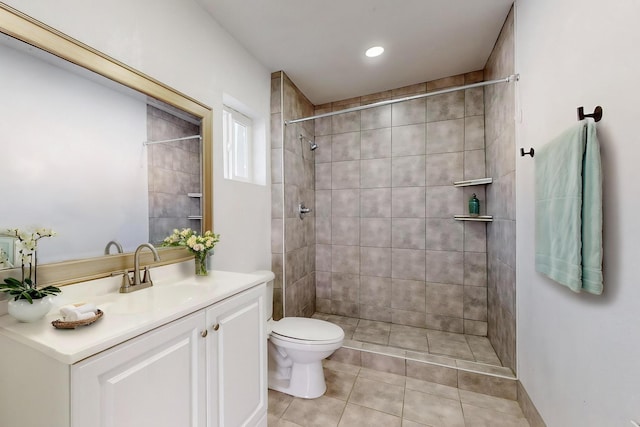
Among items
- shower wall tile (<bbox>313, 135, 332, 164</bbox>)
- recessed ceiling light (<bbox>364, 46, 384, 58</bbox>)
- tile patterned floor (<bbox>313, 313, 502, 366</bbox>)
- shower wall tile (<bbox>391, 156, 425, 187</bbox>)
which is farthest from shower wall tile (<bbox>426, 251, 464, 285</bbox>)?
recessed ceiling light (<bbox>364, 46, 384, 58</bbox>)

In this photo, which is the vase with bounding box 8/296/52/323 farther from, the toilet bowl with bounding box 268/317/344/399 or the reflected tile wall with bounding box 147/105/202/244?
the toilet bowl with bounding box 268/317/344/399

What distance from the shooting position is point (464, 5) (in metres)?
1.64

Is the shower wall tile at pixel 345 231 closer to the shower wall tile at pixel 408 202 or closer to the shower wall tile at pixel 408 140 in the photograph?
the shower wall tile at pixel 408 202

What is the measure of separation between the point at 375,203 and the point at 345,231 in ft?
1.49

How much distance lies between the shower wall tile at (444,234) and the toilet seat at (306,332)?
1.34m

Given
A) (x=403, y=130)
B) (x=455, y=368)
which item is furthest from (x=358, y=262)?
(x=403, y=130)

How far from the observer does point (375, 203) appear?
9.22ft

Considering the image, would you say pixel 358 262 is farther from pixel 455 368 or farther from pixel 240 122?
pixel 240 122

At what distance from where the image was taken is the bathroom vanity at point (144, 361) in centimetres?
69

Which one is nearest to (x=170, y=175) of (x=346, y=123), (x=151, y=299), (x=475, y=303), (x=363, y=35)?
(x=151, y=299)

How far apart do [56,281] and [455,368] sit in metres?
2.30

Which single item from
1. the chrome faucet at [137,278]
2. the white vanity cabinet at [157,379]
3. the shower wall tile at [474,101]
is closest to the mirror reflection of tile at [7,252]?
the white vanity cabinet at [157,379]

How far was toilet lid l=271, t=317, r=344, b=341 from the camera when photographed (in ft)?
5.78

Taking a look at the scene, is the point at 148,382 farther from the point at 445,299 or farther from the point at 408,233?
the point at 445,299
